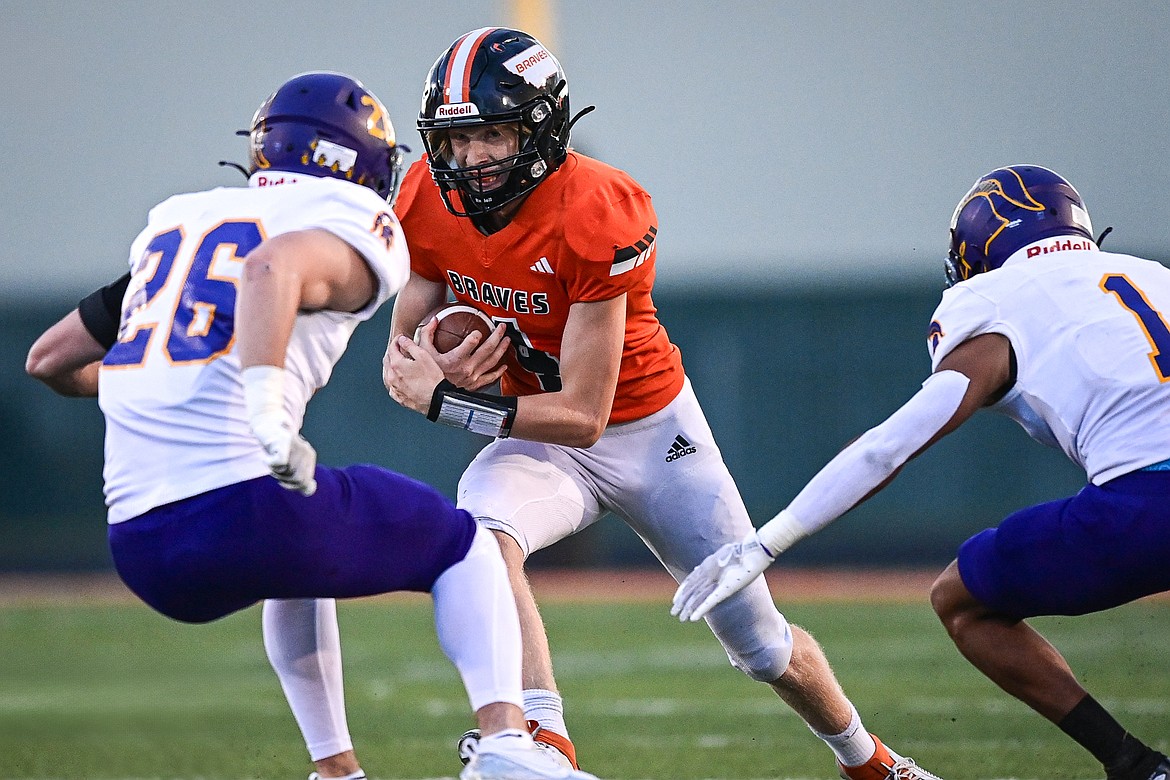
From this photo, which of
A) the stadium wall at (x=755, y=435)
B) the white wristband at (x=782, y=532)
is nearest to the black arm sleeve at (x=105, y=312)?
the white wristband at (x=782, y=532)

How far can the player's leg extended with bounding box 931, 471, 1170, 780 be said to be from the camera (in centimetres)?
312

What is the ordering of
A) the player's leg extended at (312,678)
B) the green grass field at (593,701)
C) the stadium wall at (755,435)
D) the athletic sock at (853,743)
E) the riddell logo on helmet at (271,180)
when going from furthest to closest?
the stadium wall at (755,435), the green grass field at (593,701), the athletic sock at (853,743), the player's leg extended at (312,678), the riddell logo on helmet at (271,180)

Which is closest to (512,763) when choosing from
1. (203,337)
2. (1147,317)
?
(203,337)

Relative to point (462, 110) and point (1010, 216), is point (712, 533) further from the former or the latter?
point (462, 110)

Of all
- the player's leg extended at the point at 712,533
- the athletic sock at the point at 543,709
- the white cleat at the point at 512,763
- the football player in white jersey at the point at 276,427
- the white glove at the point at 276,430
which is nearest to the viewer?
the white glove at the point at 276,430

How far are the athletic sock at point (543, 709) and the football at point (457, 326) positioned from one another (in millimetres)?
878

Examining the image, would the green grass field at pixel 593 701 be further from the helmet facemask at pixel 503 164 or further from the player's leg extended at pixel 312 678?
the helmet facemask at pixel 503 164

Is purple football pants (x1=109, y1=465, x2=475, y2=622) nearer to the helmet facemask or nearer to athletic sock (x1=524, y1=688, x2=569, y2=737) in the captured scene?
athletic sock (x1=524, y1=688, x2=569, y2=737)

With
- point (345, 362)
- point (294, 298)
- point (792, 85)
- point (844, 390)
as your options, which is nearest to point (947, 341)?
point (294, 298)

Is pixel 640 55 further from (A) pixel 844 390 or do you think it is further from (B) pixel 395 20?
(A) pixel 844 390

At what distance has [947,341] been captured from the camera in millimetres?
3242

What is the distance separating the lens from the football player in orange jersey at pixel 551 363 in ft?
11.7

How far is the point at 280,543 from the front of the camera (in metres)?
2.63

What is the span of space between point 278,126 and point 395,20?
1152 centimetres
